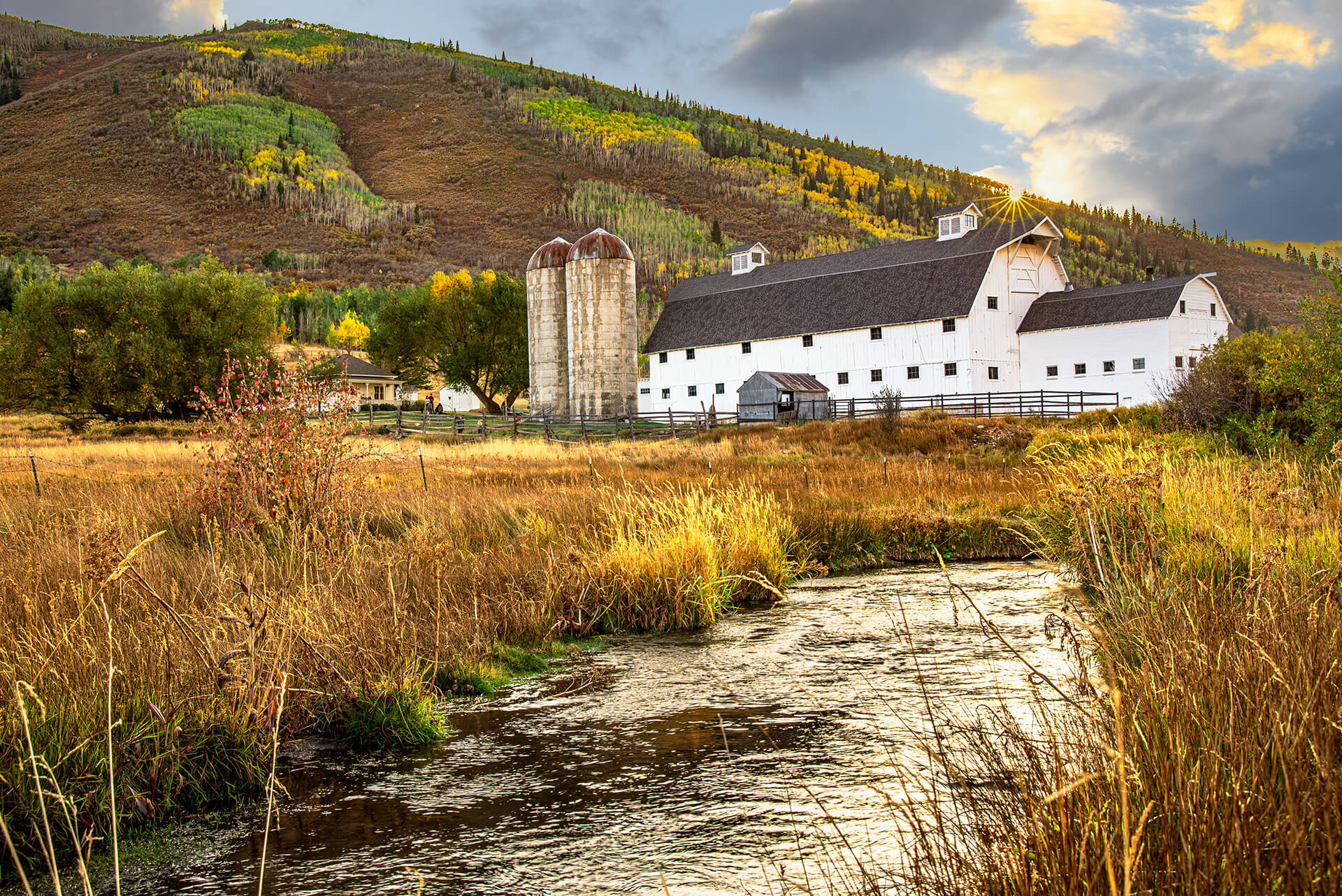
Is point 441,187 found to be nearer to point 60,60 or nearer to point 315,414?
point 60,60

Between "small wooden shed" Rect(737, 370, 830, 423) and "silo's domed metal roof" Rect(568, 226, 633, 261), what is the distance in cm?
927

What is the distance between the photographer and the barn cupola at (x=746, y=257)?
2046 inches

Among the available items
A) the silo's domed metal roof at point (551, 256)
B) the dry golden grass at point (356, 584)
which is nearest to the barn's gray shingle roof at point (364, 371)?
the silo's domed metal roof at point (551, 256)

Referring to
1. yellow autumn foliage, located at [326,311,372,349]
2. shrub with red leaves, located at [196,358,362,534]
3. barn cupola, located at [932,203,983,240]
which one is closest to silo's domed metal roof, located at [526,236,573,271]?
barn cupola, located at [932,203,983,240]

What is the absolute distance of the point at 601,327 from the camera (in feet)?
146

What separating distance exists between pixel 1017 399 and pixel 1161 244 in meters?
125

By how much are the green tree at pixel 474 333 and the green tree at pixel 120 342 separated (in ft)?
49.7

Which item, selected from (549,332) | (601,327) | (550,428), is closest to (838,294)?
(601,327)

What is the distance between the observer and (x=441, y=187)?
143m

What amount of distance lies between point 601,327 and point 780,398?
385 inches

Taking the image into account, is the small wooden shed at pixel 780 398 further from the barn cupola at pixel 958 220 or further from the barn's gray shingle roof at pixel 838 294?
the barn cupola at pixel 958 220

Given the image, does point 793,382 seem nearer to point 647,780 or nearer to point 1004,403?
point 1004,403

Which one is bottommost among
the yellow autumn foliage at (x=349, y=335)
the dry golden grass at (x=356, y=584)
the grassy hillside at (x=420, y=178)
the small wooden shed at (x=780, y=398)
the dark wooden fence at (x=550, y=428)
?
the dry golden grass at (x=356, y=584)

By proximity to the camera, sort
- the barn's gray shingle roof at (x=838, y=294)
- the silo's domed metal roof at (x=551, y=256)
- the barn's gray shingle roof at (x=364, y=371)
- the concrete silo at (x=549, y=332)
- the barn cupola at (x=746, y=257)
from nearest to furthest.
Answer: the barn's gray shingle roof at (x=838, y=294)
the concrete silo at (x=549, y=332)
the silo's domed metal roof at (x=551, y=256)
the barn cupola at (x=746, y=257)
the barn's gray shingle roof at (x=364, y=371)
